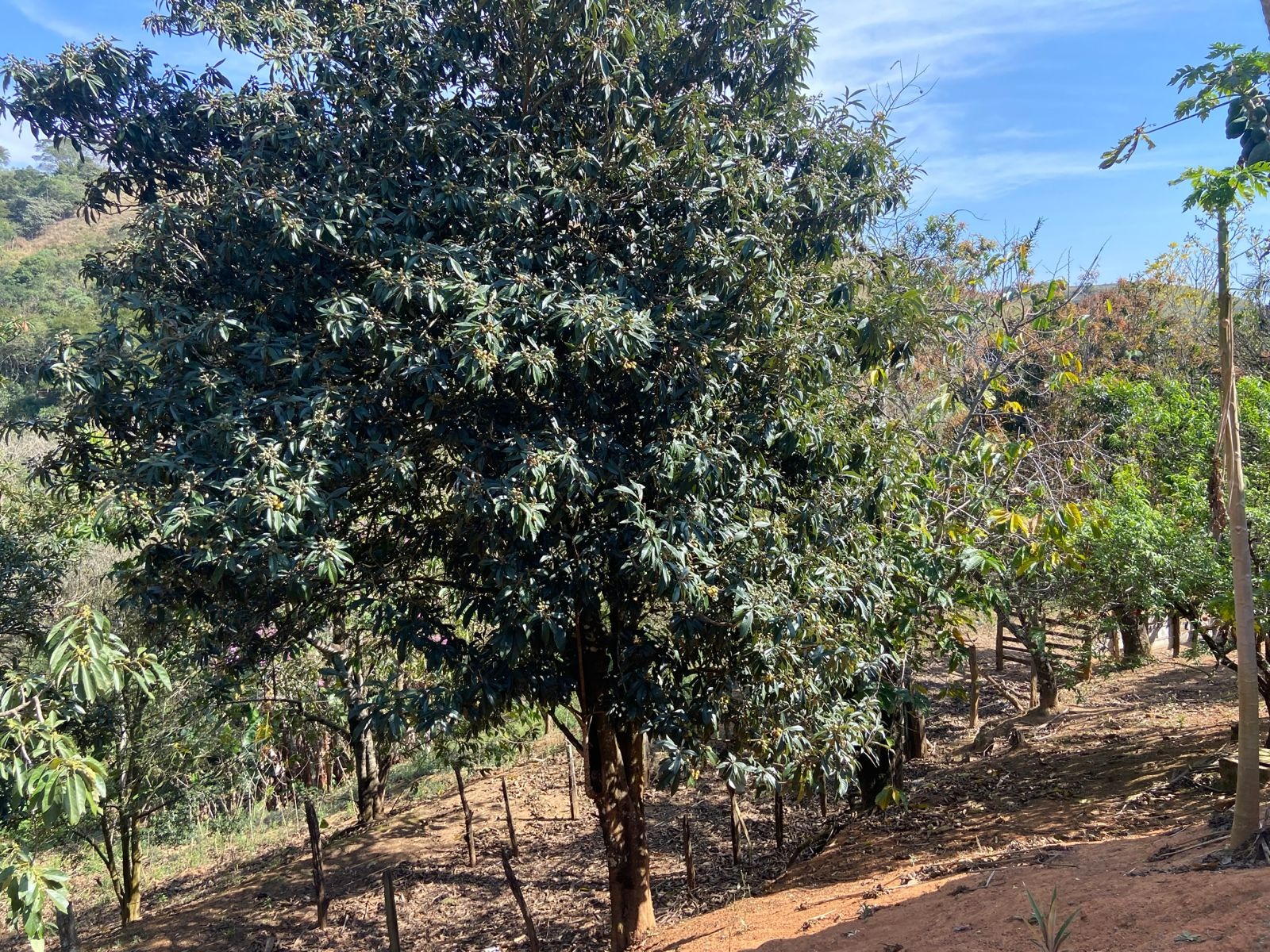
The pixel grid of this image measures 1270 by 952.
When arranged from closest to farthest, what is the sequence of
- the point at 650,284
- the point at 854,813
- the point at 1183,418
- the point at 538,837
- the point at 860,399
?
the point at 650,284 < the point at 860,399 < the point at 1183,418 < the point at 854,813 < the point at 538,837

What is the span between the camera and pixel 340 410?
17.6 ft

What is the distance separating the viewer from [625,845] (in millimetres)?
7711

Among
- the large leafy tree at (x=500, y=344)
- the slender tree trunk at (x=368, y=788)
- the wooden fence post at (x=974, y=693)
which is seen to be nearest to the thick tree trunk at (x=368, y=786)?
the slender tree trunk at (x=368, y=788)

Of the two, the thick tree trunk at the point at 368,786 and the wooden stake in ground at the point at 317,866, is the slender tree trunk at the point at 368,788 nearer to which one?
the thick tree trunk at the point at 368,786

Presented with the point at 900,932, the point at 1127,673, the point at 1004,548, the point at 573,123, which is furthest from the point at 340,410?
the point at 1127,673

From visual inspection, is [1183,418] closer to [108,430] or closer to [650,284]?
[650,284]

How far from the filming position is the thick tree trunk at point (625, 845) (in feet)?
24.8

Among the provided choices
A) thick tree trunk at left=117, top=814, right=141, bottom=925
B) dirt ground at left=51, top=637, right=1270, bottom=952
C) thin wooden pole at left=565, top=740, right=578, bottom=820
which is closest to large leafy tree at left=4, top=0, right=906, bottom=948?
dirt ground at left=51, top=637, right=1270, bottom=952

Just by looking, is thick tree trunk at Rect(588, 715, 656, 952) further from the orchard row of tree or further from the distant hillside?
the distant hillside

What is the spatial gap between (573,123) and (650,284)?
1409 mm

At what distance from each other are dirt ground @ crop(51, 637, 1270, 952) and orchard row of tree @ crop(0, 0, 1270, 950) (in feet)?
4.06

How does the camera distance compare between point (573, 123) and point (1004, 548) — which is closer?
point (573, 123)

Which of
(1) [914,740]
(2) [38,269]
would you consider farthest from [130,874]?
(2) [38,269]

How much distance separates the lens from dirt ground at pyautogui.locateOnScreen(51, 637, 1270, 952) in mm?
5270
